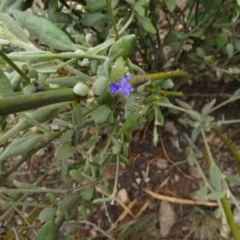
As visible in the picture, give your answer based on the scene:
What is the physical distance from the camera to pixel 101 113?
65cm

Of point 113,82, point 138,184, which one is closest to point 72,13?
point 113,82

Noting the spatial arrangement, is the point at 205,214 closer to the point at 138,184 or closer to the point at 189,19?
the point at 138,184

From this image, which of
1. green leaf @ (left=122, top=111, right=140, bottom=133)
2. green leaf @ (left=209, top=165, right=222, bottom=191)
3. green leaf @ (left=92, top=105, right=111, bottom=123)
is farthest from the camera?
green leaf @ (left=209, top=165, right=222, bottom=191)

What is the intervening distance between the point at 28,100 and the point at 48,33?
20 cm

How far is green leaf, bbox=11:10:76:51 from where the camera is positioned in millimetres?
594

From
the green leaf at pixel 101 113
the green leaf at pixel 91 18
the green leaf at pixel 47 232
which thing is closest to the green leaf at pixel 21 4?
the green leaf at pixel 91 18

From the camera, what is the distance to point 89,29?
0.93 meters

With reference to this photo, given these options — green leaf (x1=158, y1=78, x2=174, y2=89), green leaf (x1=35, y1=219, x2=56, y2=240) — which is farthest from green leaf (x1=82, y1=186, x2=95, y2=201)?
green leaf (x1=158, y1=78, x2=174, y2=89)

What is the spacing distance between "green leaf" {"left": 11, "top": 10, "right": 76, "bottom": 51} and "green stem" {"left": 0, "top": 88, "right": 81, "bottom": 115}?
0.11 m

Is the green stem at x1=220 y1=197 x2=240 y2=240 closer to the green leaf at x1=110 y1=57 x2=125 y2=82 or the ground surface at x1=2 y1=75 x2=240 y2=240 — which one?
the ground surface at x1=2 y1=75 x2=240 y2=240

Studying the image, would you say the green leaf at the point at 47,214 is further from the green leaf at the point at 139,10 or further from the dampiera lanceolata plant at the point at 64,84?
the green leaf at the point at 139,10

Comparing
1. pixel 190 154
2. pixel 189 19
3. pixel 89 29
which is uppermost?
pixel 89 29

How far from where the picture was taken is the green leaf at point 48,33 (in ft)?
1.95

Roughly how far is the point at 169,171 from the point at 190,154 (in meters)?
0.16
